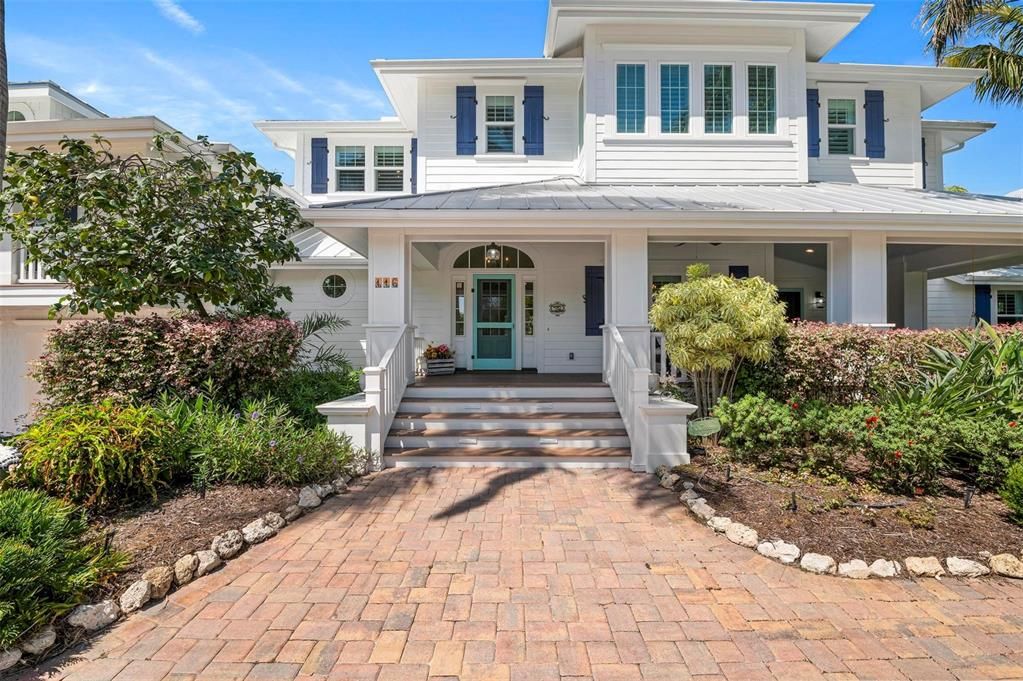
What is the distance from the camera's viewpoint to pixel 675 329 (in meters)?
6.36

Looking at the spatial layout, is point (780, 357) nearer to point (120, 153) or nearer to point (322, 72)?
point (322, 72)

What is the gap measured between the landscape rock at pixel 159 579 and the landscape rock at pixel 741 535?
4.20 meters

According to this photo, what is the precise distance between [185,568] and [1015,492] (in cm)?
646

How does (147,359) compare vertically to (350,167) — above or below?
below

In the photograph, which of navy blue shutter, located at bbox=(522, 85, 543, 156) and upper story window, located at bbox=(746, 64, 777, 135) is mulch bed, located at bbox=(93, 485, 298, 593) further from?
upper story window, located at bbox=(746, 64, 777, 135)

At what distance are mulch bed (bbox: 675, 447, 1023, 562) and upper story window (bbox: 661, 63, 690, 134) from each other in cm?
711

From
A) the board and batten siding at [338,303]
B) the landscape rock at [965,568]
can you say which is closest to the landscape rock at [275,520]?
the landscape rock at [965,568]

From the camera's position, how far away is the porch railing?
24.7 ft

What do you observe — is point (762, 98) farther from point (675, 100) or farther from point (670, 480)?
point (670, 480)

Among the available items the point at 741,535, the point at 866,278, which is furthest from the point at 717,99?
the point at 741,535

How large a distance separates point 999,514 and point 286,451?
6572 mm

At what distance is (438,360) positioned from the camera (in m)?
9.95

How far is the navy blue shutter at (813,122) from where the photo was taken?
1046 cm

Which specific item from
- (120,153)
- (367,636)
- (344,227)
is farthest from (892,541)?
(120,153)
